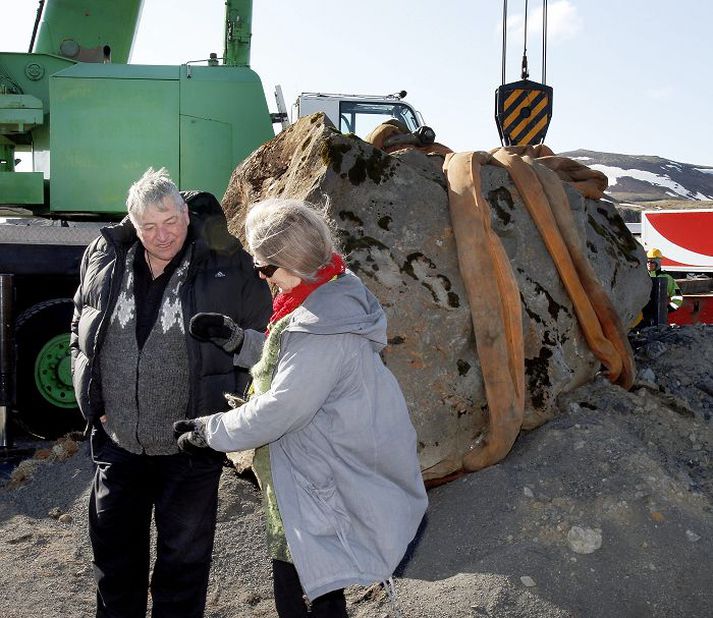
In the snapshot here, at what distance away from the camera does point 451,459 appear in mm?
3822

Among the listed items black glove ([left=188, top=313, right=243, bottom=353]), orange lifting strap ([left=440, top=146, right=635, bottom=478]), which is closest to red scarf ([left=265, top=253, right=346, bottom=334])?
black glove ([left=188, top=313, right=243, bottom=353])

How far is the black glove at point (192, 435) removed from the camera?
2.22m

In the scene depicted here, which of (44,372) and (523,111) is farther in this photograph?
(523,111)

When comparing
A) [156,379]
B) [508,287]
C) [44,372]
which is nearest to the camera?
[156,379]

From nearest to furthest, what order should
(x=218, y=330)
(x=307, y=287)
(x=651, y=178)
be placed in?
(x=307, y=287) < (x=218, y=330) < (x=651, y=178)

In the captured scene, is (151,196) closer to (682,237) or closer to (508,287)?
(508,287)

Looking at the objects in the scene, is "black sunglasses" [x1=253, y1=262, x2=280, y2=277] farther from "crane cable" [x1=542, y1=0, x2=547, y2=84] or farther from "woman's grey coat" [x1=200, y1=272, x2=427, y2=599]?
"crane cable" [x1=542, y1=0, x2=547, y2=84]

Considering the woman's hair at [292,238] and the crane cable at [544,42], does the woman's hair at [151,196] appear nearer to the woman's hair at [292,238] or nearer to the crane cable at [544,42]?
the woman's hair at [292,238]

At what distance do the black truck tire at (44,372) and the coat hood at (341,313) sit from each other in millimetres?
Answer: 4464

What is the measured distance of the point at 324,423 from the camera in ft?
6.73

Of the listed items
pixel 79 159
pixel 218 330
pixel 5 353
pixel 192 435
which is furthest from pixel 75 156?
pixel 192 435

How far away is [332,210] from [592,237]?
162cm

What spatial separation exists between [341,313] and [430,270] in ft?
6.41

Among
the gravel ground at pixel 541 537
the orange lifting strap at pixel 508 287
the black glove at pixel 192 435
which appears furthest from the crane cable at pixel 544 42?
the black glove at pixel 192 435
